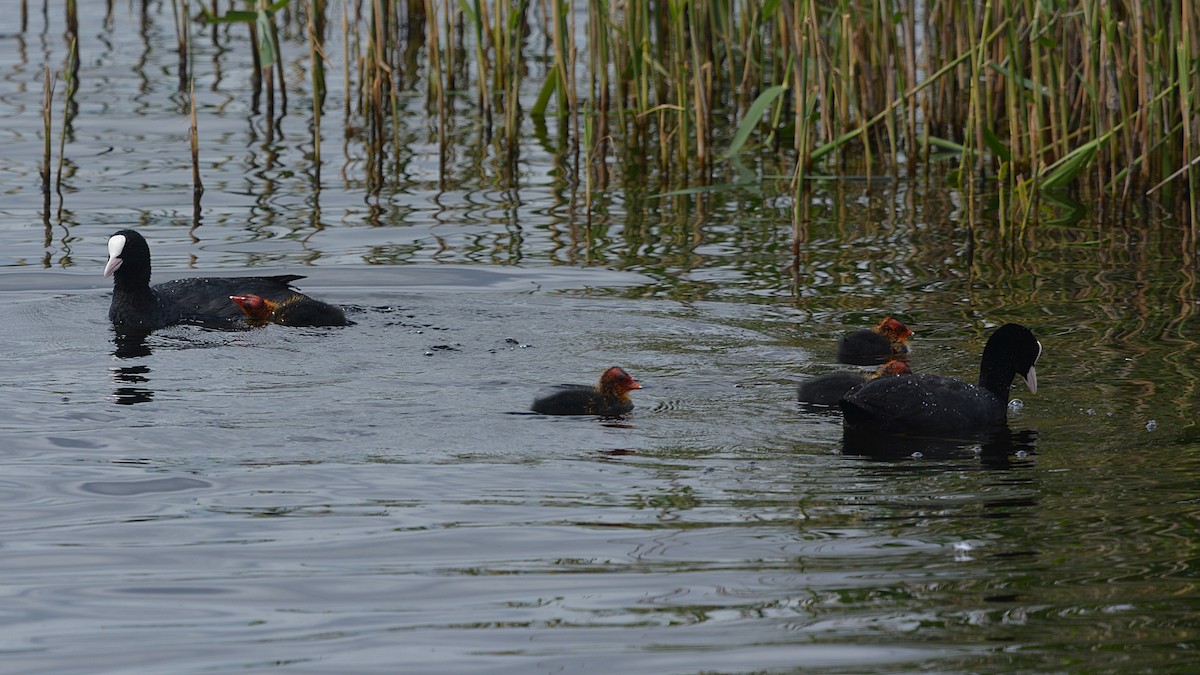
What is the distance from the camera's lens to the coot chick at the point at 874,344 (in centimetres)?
782

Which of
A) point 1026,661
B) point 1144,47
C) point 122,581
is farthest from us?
point 1144,47

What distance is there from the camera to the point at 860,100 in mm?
12211

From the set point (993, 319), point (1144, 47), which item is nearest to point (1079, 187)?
point (1144, 47)

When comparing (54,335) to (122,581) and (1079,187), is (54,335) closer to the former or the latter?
(122,581)

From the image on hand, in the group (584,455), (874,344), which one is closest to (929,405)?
(874,344)

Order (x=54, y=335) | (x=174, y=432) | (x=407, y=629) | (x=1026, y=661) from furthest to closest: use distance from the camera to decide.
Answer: (x=54, y=335)
(x=174, y=432)
(x=407, y=629)
(x=1026, y=661)

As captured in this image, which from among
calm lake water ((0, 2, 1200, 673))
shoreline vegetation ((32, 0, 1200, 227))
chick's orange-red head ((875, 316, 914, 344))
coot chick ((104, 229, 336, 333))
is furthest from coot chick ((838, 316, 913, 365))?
coot chick ((104, 229, 336, 333))

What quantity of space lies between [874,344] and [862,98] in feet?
15.6

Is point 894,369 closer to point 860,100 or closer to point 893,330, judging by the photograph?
point 893,330

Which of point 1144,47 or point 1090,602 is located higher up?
point 1144,47

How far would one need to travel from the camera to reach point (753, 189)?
12.2 metres

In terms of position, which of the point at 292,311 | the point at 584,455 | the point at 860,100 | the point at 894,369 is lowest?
the point at 584,455

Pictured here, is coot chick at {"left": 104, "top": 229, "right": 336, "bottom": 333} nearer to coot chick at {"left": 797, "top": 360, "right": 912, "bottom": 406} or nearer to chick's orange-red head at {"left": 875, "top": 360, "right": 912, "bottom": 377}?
coot chick at {"left": 797, "top": 360, "right": 912, "bottom": 406}

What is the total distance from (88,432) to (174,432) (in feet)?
1.08
